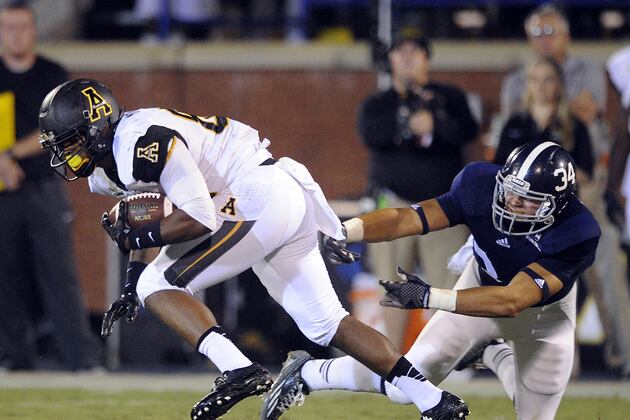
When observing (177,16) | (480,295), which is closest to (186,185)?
(480,295)

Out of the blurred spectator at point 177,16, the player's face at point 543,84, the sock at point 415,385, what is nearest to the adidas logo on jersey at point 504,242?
the sock at point 415,385

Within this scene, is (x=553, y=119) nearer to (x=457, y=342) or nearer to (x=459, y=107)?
(x=459, y=107)

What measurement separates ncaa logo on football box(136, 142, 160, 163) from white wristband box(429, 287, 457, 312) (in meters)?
1.16

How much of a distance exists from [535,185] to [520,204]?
0.10m

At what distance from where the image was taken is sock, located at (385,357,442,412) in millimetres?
5227

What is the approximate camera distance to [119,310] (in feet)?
17.2

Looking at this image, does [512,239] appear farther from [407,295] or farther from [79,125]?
[79,125]

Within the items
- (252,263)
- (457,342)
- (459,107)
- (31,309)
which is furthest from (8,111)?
(457,342)

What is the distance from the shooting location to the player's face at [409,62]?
7.60 meters

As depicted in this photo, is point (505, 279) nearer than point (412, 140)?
Yes

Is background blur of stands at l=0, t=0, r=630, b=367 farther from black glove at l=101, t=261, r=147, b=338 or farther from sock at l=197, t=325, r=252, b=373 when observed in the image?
sock at l=197, t=325, r=252, b=373

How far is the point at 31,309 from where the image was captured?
28.5ft

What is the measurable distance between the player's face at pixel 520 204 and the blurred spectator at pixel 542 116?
2284 mm

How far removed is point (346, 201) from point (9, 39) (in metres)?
2.31
